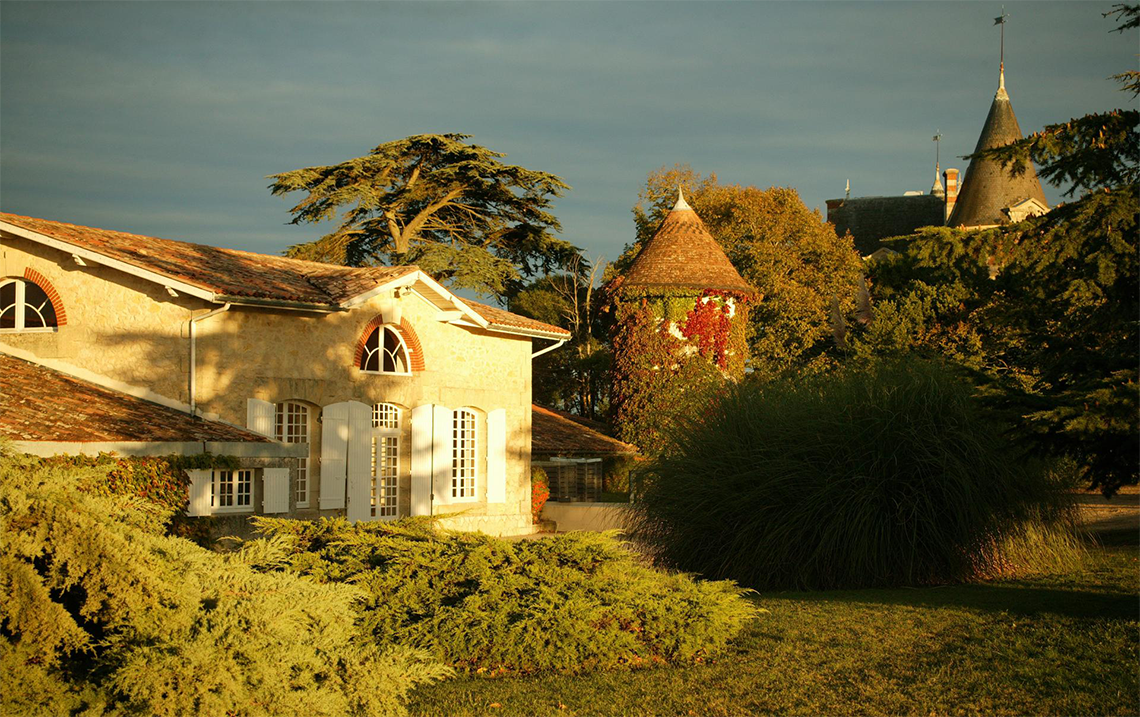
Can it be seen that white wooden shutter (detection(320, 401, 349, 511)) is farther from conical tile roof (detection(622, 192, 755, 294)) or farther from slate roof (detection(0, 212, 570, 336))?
conical tile roof (detection(622, 192, 755, 294))

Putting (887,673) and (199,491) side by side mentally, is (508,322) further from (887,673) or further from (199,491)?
(887,673)

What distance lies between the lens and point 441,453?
63.5ft

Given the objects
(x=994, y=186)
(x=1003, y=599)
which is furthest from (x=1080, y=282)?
(x=994, y=186)

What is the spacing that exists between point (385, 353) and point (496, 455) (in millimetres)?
3264

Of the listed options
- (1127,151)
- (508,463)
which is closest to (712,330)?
(508,463)

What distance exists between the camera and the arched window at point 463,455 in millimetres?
20172

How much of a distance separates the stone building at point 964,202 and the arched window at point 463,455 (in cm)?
2177

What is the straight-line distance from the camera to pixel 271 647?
5227 mm

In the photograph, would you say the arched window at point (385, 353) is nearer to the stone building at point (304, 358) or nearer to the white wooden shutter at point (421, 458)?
the stone building at point (304, 358)

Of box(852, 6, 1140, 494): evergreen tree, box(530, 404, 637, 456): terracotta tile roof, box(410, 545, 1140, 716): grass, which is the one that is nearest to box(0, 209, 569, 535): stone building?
box(530, 404, 637, 456): terracotta tile roof

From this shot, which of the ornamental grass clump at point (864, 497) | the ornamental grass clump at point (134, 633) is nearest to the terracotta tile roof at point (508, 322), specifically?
the ornamental grass clump at point (864, 497)

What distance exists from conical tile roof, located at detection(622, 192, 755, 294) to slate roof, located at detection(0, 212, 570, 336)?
376 inches

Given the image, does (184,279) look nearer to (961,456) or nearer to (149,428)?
(149,428)

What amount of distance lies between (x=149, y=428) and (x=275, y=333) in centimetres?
312
